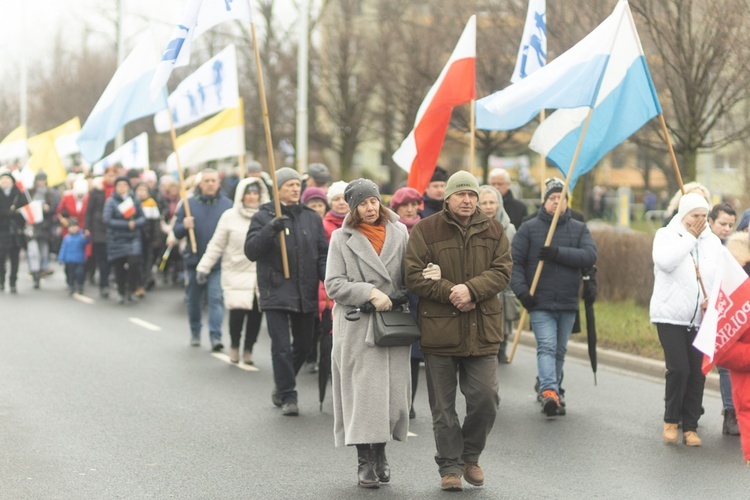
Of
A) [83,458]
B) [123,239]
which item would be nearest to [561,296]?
[83,458]

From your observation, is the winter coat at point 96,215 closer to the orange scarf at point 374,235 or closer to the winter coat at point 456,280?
the orange scarf at point 374,235

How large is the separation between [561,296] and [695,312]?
143cm

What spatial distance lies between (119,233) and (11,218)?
7.70ft

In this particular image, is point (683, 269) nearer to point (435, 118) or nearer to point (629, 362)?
point (435, 118)

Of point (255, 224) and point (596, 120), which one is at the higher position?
point (596, 120)

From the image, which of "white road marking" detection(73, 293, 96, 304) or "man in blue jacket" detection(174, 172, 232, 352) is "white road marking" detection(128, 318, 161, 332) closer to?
"man in blue jacket" detection(174, 172, 232, 352)

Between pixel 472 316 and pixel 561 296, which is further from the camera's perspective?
pixel 561 296

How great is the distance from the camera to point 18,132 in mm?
24438

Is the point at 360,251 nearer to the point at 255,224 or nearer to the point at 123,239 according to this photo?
the point at 255,224

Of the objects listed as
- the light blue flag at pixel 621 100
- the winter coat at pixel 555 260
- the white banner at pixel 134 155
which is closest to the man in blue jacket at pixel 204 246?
the winter coat at pixel 555 260

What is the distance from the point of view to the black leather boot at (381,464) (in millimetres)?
7578

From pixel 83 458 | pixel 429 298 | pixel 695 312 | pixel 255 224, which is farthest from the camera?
pixel 255 224

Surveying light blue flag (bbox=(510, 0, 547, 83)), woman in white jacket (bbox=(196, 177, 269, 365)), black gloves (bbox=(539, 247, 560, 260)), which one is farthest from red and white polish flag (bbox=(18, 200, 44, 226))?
black gloves (bbox=(539, 247, 560, 260))

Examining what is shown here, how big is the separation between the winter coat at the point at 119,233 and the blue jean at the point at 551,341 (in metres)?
9.67
